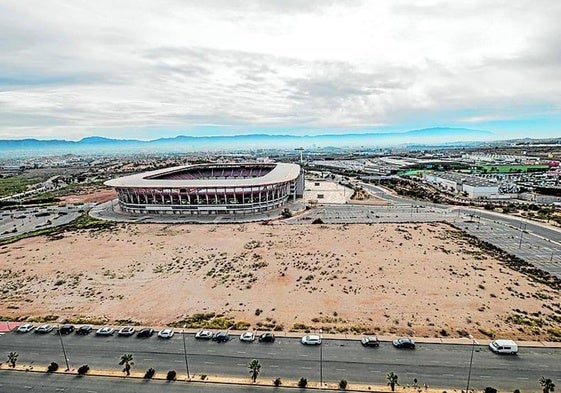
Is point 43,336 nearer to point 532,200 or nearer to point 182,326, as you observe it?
point 182,326

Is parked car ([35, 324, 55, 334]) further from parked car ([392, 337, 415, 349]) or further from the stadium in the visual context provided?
the stadium

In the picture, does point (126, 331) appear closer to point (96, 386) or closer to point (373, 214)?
point (96, 386)

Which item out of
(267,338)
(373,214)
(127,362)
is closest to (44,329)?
(127,362)

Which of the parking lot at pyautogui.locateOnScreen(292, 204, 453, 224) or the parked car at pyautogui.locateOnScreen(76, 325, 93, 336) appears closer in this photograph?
the parked car at pyautogui.locateOnScreen(76, 325, 93, 336)

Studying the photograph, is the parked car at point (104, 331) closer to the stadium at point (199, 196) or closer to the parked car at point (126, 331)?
the parked car at point (126, 331)

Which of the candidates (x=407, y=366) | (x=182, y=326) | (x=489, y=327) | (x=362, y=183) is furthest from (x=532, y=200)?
(x=182, y=326)

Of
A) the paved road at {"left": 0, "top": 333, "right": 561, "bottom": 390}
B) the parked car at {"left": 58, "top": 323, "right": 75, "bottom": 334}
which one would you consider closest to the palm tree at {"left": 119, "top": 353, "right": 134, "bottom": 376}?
the paved road at {"left": 0, "top": 333, "right": 561, "bottom": 390}

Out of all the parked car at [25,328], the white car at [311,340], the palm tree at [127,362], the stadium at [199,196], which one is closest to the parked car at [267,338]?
the white car at [311,340]
